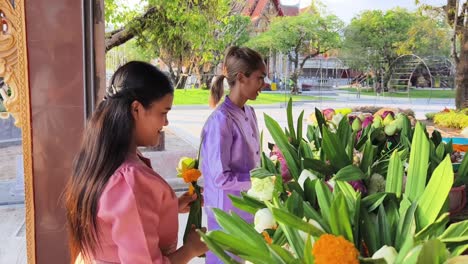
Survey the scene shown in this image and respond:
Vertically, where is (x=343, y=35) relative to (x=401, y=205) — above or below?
above

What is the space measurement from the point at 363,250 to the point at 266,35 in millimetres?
7358

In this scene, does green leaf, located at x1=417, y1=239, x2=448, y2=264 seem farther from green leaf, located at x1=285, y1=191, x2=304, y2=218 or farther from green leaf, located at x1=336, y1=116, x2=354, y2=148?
green leaf, located at x1=336, y1=116, x2=354, y2=148

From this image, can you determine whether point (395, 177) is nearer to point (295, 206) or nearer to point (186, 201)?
point (295, 206)

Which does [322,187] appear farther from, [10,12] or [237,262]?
[10,12]

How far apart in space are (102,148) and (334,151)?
17.9 inches

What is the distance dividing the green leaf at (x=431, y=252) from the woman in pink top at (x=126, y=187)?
0.56m

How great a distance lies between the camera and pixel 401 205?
1.89 ft

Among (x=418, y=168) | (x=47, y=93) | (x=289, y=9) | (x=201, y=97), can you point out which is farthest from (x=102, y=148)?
(x=289, y=9)

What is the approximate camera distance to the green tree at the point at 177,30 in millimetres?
4570

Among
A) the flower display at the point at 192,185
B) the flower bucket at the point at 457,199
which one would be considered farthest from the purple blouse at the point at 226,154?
the flower bucket at the point at 457,199

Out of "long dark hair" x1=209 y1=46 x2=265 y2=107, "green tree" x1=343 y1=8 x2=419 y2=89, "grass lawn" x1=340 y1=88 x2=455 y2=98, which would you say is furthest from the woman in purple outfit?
"green tree" x1=343 y1=8 x2=419 y2=89

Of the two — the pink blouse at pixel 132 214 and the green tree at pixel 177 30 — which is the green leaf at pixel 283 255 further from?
the green tree at pixel 177 30

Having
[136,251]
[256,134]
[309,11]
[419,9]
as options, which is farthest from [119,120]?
[309,11]

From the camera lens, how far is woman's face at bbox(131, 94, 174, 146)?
3.10ft
